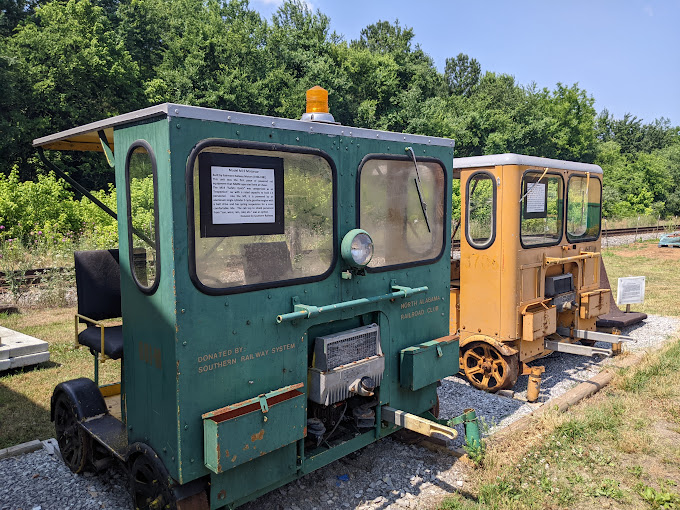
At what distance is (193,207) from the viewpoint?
9.43 ft

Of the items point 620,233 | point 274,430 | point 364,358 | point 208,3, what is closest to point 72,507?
point 274,430

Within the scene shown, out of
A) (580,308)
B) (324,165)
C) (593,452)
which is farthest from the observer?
(580,308)

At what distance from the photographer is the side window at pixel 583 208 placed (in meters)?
6.98

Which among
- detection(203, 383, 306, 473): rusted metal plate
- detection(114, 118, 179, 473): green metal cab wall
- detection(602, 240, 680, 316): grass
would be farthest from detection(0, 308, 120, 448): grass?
detection(602, 240, 680, 316): grass

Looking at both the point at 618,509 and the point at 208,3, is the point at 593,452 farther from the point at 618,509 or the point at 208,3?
the point at 208,3

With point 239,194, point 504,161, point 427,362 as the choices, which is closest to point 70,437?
point 239,194

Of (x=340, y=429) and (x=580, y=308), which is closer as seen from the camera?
(x=340, y=429)

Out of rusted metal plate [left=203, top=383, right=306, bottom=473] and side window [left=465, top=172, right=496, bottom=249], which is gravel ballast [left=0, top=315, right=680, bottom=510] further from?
side window [left=465, top=172, right=496, bottom=249]

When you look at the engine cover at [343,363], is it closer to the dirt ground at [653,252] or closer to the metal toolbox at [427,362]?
the metal toolbox at [427,362]

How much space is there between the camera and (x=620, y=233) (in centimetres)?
2691

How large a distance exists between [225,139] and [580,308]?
5815mm

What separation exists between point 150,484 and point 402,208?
103 inches

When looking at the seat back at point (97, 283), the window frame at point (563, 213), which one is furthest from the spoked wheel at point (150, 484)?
the window frame at point (563, 213)

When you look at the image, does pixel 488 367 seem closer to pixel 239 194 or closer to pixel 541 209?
pixel 541 209
